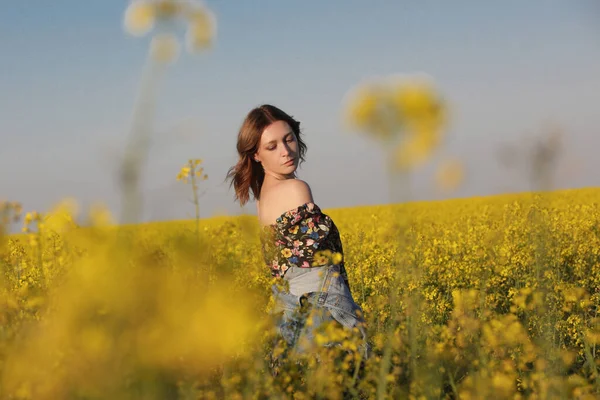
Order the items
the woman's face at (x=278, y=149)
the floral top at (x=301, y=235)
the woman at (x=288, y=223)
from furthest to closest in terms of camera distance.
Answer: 1. the woman's face at (x=278, y=149)
2. the floral top at (x=301, y=235)
3. the woman at (x=288, y=223)

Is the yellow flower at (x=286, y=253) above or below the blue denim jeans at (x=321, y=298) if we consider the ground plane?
above

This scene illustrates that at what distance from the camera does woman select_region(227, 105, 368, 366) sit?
372cm

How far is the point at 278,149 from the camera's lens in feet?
14.0

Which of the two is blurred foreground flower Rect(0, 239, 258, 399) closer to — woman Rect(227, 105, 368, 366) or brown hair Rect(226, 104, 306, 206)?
woman Rect(227, 105, 368, 366)

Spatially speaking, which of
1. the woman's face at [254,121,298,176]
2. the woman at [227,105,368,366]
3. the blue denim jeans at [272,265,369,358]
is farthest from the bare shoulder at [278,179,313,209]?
the blue denim jeans at [272,265,369,358]

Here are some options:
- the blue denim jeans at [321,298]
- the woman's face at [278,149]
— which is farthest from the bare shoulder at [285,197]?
the blue denim jeans at [321,298]

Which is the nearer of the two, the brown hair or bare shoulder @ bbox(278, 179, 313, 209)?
bare shoulder @ bbox(278, 179, 313, 209)

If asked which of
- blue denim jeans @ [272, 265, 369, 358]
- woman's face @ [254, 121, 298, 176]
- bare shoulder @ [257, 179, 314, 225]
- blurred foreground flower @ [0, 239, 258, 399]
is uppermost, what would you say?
woman's face @ [254, 121, 298, 176]

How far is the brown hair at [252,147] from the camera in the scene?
4.33 metres

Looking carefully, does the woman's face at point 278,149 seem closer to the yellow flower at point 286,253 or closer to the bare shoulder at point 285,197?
the bare shoulder at point 285,197

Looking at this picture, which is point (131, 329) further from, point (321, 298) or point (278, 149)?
point (278, 149)

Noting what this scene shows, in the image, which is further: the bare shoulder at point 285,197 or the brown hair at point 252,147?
the brown hair at point 252,147

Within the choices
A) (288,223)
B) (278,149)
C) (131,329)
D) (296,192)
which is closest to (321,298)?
(288,223)

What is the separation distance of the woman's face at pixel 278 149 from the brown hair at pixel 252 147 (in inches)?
2.0
